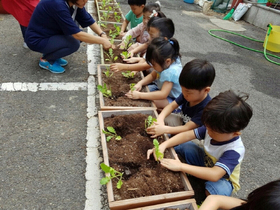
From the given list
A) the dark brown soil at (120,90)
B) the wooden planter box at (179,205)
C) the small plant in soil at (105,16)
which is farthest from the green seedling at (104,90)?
the small plant in soil at (105,16)

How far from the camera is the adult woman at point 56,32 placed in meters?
2.45

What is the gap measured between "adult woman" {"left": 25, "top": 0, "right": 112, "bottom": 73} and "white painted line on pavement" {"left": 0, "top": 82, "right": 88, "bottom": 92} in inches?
12.5

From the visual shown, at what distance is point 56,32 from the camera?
2.77m

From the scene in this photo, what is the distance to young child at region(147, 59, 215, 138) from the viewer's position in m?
1.66

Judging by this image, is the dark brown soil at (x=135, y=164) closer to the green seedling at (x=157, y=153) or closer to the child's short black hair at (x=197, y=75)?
the green seedling at (x=157, y=153)

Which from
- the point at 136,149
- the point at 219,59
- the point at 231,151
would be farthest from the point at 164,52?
the point at 219,59

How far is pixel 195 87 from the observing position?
66.6 inches

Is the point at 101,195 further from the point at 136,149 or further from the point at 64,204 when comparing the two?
the point at 136,149

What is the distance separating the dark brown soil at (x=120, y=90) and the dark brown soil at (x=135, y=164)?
0.77 ft

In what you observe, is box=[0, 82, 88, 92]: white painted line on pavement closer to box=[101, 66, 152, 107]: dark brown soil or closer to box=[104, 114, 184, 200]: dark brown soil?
box=[101, 66, 152, 107]: dark brown soil

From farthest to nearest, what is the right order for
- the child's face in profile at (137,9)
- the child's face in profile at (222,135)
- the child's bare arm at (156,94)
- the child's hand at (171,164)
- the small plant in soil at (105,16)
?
the small plant in soil at (105,16), the child's face in profile at (137,9), the child's bare arm at (156,94), the child's hand at (171,164), the child's face in profile at (222,135)

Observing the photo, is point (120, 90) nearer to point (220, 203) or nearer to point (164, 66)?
point (164, 66)

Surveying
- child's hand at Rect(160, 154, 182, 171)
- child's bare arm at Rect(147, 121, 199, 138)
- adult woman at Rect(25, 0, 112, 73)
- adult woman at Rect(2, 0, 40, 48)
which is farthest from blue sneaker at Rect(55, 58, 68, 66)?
child's hand at Rect(160, 154, 182, 171)

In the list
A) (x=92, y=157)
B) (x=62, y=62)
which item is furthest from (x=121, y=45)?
(x=92, y=157)
